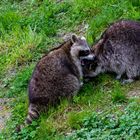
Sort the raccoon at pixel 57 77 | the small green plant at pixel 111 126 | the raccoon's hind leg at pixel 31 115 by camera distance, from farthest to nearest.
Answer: the raccoon at pixel 57 77 < the raccoon's hind leg at pixel 31 115 < the small green plant at pixel 111 126

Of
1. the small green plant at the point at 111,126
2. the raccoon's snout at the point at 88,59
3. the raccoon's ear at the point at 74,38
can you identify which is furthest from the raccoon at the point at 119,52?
the small green plant at the point at 111,126

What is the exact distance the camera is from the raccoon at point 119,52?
25.0 feet

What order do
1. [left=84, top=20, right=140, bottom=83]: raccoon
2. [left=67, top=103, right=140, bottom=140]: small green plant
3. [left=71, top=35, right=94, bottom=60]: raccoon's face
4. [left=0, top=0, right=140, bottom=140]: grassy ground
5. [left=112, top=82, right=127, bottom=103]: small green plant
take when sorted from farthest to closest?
[left=71, top=35, right=94, bottom=60]: raccoon's face
[left=84, top=20, right=140, bottom=83]: raccoon
[left=112, top=82, right=127, bottom=103]: small green plant
[left=0, top=0, right=140, bottom=140]: grassy ground
[left=67, top=103, right=140, bottom=140]: small green plant

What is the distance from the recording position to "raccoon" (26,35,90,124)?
7.50 meters

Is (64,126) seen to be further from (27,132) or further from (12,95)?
(12,95)

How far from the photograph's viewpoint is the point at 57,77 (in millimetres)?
7617

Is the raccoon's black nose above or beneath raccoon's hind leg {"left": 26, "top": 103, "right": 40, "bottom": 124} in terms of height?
above

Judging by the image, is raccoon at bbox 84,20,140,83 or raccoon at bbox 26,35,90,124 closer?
raccoon at bbox 26,35,90,124

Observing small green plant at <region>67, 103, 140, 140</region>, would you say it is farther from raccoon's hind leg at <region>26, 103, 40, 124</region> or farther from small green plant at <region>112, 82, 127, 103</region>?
raccoon's hind leg at <region>26, 103, 40, 124</region>

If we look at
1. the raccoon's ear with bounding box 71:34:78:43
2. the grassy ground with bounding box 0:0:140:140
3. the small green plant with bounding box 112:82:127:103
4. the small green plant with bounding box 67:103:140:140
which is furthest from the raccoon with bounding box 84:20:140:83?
the small green plant with bounding box 67:103:140:140

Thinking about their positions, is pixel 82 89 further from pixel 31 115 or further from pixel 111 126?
pixel 111 126

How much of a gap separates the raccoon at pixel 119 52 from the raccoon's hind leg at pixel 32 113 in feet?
3.23

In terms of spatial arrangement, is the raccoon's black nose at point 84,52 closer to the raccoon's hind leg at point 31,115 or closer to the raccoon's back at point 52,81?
the raccoon's back at point 52,81

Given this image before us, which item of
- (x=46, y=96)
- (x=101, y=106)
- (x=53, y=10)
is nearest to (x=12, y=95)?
(x=46, y=96)
